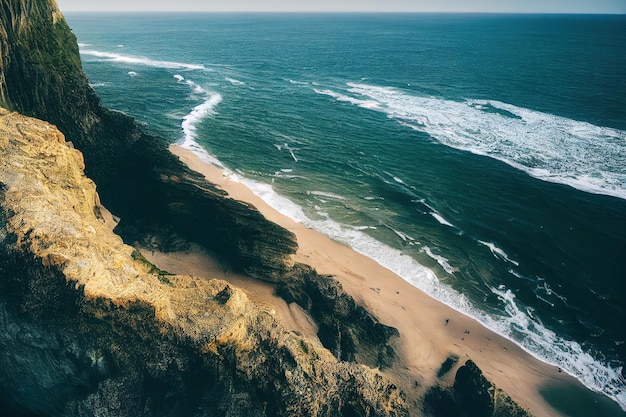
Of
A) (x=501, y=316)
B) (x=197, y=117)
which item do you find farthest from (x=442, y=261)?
(x=197, y=117)

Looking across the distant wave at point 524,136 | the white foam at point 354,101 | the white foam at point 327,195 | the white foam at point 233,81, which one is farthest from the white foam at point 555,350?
the white foam at point 233,81

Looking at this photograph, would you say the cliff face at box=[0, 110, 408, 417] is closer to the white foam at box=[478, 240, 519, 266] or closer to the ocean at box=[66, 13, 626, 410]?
the ocean at box=[66, 13, 626, 410]

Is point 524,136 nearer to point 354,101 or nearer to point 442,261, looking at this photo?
point 354,101

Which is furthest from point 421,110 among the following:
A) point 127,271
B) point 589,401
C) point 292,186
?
point 127,271

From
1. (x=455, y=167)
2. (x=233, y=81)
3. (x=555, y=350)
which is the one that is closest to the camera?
(x=555, y=350)

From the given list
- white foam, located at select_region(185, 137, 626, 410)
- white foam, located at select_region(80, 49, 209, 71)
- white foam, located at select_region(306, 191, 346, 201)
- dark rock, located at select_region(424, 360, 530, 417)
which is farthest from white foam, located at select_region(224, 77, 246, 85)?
dark rock, located at select_region(424, 360, 530, 417)

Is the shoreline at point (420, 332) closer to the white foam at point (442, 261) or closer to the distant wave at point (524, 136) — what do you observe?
the white foam at point (442, 261)
